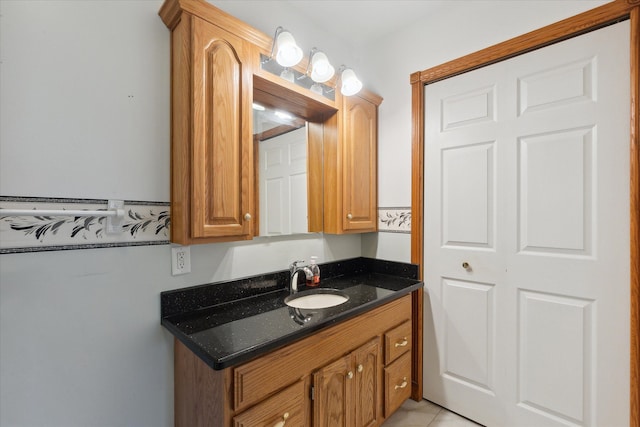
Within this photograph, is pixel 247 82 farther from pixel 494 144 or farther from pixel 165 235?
pixel 494 144

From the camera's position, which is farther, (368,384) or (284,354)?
(368,384)

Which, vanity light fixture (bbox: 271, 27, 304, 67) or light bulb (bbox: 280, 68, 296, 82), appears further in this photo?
light bulb (bbox: 280, 68, 296, 82)

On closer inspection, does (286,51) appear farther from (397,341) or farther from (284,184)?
(397,341)

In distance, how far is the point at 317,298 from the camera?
1.67m

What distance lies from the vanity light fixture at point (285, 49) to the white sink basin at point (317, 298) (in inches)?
46.1

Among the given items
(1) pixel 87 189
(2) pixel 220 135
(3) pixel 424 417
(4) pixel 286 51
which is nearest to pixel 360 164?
(4) pixel 286 51

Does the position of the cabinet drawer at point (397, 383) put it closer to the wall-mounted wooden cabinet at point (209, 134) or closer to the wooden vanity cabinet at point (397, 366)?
the wooden vanity cabinet at point (397, 366)

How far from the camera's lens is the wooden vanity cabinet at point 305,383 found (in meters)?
0.98

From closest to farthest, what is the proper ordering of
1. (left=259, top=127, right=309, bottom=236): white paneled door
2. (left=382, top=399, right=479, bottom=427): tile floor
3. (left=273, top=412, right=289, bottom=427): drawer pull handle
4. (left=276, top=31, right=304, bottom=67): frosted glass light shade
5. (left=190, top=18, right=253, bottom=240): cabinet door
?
(left=273, top=412, right=289, bottom=427): drawer pull handle, (left=190, top=18, right=253, bottom=240): cabinet door, (left=276, top=31, right=304, bottom=67): frosted glass light shade, (left=259, top=127, right=309, bottom=236): white paneled door, (left=382, top=399, right=479, bottom=427): tile floor

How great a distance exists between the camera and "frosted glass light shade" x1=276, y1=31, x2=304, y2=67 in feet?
4.60

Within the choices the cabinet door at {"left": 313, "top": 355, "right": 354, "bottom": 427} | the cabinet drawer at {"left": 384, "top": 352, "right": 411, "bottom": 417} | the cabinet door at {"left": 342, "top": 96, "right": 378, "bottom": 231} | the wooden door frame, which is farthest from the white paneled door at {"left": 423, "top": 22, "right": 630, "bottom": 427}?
the cabinet door at {"left": 313, "top": 355, "right": 354, "bottom": 427}

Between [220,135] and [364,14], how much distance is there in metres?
1.29

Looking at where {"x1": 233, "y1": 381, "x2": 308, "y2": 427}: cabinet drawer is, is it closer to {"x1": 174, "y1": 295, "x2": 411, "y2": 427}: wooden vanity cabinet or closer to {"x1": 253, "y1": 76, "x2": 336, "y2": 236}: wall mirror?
{"x1": 174, "y1": 295, "x2": 411, "y2": 427}: wooden vanity cabinet

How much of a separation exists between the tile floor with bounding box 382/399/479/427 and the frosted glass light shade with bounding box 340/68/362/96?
195cm
